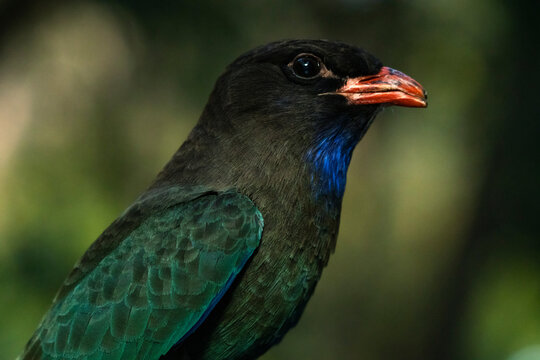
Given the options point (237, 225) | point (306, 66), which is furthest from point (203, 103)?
point (237, 225)

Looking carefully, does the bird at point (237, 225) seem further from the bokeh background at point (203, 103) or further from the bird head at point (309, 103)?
the bokeh background at point (203, 103)

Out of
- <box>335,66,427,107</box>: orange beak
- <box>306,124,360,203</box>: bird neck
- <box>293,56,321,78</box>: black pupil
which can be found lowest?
<box>306,124,360,203</box>: bird neck

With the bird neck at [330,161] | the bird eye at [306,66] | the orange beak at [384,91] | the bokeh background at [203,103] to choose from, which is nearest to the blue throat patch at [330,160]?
the bird neck at [330,161]

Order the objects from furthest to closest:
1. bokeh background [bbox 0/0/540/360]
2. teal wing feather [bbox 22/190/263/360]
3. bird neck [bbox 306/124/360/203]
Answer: bokeh background [bbox 0/0/540/360] < bird neck [bbox 306/124/360/203] < teal wing feather [bbox 22/190/263/360]

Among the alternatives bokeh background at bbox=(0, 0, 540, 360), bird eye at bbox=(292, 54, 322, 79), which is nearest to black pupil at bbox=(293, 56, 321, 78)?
bird eye at bbox=(292, 54, 322, 79)

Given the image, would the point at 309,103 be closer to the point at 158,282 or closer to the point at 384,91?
the point at 384,91

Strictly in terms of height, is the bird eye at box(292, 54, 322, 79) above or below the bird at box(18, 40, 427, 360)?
above

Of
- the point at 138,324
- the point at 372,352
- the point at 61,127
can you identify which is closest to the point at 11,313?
the point at 61,127

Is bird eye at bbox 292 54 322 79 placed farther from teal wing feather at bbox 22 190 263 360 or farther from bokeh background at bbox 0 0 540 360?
bokeh background at bbox 0 0 540 360
